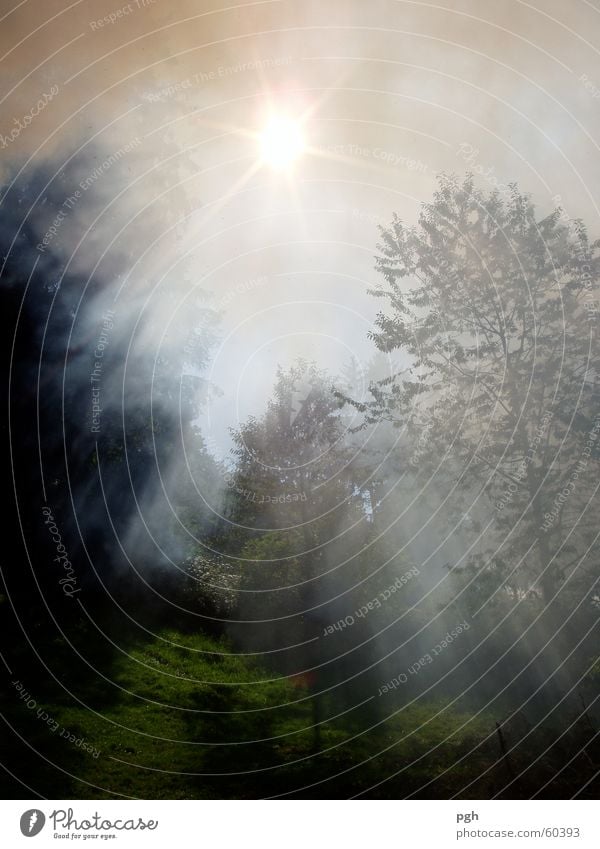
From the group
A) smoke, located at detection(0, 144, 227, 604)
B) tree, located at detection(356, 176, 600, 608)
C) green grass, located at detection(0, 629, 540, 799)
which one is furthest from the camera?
smoke, located at detection(0, 144, 227, 604)

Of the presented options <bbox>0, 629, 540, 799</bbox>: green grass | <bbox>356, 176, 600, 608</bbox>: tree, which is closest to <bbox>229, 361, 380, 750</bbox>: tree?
<bbox>0, 629, 540, 799</bbox>: green grass

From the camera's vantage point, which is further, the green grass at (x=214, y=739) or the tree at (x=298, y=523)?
the tree at (x=298, y=523)

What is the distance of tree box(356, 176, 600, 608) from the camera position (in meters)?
11.2

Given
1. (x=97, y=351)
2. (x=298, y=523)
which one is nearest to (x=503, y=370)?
(x=298, y=523)

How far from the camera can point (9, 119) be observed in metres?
11.2

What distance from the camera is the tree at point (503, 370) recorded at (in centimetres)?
1118

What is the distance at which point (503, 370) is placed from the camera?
11742mm

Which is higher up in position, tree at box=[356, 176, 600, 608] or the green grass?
tree at box=[356, 176, 600, 608]

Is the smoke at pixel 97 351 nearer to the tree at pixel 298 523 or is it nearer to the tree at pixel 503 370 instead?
the tree at pixel 298 523

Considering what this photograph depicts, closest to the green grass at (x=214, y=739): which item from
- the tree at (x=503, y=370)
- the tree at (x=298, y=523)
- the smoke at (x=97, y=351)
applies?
the tree at (x=298, y=523)

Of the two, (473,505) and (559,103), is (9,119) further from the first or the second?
(473,505)

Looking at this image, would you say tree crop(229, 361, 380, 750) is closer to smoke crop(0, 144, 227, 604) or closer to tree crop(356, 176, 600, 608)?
smoke crop(0, 144, 227, 604)
